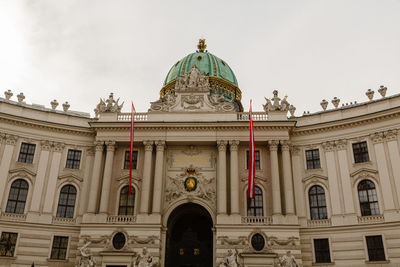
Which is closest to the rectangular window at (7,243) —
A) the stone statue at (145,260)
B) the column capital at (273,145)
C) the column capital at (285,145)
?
the stone statue at (145,260)

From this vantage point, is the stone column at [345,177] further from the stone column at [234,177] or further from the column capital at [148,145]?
the column capital at [148,145]

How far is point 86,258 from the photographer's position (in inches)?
1061

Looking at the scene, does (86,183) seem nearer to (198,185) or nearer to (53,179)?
(53,179)

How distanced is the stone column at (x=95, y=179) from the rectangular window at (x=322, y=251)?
59.9ft

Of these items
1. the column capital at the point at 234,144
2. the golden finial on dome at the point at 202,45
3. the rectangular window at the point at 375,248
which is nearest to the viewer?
the rectangular window at the point at 375,248

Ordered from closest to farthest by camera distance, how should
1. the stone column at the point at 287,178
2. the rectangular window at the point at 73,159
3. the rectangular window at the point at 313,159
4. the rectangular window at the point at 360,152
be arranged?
the stone column at the point at 287,178
the rectangular window at the point at 360,152
the rectangular window at the point at 313,159
the rectangular window at the point at 73,159

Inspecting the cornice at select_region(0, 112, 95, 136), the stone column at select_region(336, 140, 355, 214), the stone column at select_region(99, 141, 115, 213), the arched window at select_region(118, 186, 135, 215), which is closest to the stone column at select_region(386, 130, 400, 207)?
the stone column at select_region(336, 140, 355, 214)

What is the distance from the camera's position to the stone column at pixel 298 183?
97.2 feet

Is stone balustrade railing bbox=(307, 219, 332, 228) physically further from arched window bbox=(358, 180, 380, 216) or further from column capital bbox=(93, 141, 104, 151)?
column capital bbox=(93, 141, 104, 151)

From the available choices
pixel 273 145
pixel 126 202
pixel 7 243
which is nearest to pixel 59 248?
pixel 7 243

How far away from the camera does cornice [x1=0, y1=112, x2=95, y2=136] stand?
102ft

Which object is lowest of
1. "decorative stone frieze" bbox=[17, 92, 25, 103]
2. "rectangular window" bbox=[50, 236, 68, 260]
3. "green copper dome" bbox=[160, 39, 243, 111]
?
"rectangular window" bbox=[50, 236, 68, 260]

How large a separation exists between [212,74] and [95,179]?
20005mm

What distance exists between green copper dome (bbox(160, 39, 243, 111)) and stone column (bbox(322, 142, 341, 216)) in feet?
48.9
